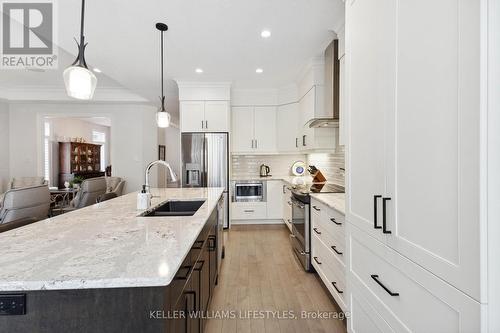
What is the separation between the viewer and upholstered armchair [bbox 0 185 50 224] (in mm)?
2018

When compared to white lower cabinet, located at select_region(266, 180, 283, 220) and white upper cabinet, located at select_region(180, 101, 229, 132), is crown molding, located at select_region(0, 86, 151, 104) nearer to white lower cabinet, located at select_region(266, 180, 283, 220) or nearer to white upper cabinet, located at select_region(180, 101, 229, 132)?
white upper cabinet, located at select_region(180, 101, 229, 132)

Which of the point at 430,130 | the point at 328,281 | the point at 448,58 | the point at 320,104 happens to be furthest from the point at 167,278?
the point at 320,104

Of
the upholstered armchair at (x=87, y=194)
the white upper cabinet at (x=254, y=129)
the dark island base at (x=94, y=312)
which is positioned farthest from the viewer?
the white upper cabinet at (x=254, y=129)

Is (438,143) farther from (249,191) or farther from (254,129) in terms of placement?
(254,129)

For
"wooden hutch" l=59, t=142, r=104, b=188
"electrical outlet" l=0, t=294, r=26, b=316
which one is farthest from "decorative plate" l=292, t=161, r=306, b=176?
"wooden hutch" l=59, t=142, r=104, b=188

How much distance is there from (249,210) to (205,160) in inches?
50.8

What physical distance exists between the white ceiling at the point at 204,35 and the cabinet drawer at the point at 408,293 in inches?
86.9

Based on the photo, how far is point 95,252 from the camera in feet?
3.21

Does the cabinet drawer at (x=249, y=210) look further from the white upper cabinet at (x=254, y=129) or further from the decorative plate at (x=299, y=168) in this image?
the white upper cabinet at (x=254, y=129)

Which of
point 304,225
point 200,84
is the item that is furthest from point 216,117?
point 304,225

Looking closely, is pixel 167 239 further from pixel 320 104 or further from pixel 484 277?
pixel 320 104

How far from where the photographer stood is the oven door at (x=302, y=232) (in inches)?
A: 106

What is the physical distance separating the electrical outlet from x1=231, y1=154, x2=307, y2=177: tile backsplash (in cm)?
448

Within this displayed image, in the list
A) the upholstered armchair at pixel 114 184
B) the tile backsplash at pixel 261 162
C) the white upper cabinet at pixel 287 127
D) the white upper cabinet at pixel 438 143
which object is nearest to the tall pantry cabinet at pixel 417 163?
the white upper cabinet at pixel 438 143
